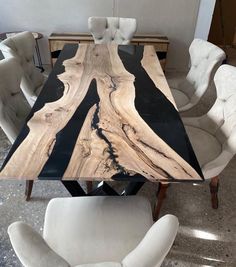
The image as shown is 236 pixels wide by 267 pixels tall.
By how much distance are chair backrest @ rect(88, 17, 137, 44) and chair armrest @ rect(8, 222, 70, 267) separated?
232 cm

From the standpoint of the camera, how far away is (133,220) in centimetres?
104

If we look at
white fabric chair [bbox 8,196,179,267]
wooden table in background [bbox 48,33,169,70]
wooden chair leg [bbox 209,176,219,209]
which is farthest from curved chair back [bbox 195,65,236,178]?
wooden table in background [bbox 48,33,169,70]

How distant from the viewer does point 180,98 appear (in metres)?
1.99

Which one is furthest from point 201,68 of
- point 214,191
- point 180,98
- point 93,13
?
point 93,13

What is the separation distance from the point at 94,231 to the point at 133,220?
0.57 ft

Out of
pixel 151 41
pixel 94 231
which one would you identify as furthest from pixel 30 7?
pixel 94 231

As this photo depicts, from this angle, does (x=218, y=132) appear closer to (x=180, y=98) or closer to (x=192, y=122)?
(x=192, y=122)

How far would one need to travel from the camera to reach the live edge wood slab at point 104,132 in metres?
0.88

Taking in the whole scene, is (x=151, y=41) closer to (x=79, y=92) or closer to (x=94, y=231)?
(x=79, y=92)

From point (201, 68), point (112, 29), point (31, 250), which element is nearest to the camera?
point (31, 250)

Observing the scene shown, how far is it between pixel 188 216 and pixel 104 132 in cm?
91

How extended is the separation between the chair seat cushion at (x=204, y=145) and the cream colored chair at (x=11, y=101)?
3.45ft

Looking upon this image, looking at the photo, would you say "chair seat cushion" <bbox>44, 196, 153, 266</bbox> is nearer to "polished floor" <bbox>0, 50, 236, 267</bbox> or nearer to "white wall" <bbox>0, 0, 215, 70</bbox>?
"polished floor" <bbox>0, 50, 236, 267</bbox>

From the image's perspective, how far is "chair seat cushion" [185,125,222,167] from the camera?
4.60ft
